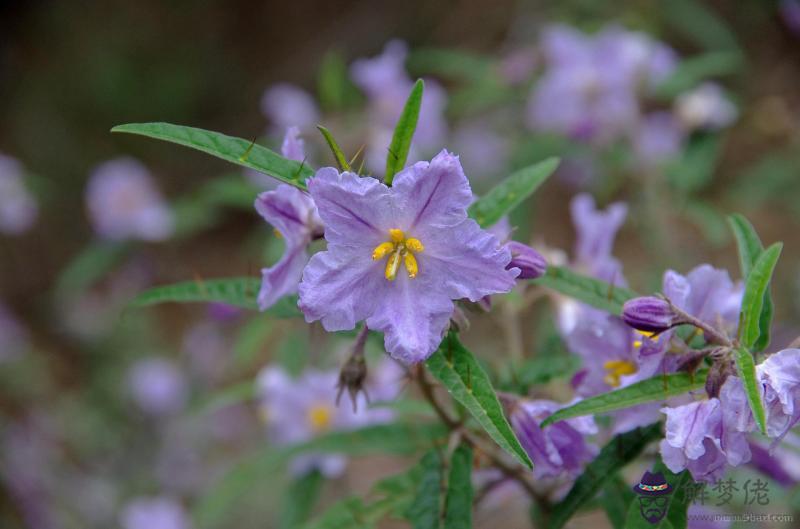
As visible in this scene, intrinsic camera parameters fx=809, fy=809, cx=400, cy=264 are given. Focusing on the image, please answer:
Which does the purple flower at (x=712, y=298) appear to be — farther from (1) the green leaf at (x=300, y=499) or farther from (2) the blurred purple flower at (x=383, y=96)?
(2) the blurred purple flower at (x=383, y=96)

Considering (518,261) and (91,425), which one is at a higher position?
→ (518,261)

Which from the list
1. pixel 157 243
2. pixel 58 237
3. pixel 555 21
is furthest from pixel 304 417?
pixel 58 237

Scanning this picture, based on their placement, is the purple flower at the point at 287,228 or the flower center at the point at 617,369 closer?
the purple flower at the point at 287,228

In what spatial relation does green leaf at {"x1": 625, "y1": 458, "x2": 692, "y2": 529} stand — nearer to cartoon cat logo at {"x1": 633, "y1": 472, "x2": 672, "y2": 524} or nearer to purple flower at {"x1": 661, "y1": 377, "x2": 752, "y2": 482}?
cartoon cat logo at {"x1": 633, "y1": 472, "x2": 672, "y2": 524}

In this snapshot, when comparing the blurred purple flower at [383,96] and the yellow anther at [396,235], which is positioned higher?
the yellow anther at [396,235]

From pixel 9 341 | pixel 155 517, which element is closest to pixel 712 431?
pixel 155 517

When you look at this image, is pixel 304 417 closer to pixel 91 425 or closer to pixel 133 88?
pixel 91 425

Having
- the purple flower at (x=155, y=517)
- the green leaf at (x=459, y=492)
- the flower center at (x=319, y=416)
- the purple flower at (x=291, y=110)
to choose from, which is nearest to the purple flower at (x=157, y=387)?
the purple flower at (x=155, y=517)
